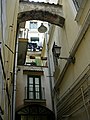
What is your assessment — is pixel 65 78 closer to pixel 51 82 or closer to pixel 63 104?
pixel 63 104

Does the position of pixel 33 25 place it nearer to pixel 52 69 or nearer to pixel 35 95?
pixel 52 69

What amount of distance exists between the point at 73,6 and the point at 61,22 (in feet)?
5.93

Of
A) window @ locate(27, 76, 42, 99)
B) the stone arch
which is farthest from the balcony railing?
the stone arch

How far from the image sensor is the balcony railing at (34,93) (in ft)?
41.9

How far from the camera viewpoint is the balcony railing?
1277 cm

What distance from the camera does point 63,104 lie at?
1047 centimetres

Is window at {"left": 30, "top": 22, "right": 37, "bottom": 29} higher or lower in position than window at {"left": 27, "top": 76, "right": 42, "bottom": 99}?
higher

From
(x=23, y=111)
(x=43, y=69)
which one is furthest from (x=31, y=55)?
(x=23, y=111)

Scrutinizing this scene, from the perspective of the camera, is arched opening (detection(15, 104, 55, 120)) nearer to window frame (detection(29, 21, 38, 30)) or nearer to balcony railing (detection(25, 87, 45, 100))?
balcony railing (detection(25, 87, 45, 100))

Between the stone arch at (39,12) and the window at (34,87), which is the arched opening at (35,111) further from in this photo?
the stone arch at (39,12)

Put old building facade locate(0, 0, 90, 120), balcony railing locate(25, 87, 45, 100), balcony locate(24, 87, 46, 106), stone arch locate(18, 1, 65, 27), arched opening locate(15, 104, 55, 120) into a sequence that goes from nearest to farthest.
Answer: old building facade locate(0, 0, 90, 120) → stone arch locate(18, 1, 65, 27) → arched opening locate(15, 104, 55, 120) → balcony locate(24, 87, 46, 106) → balcony railing locate(25, 87, 45, 100)

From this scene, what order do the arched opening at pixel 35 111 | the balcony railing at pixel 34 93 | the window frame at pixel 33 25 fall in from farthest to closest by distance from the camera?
1. the window frame at pixel 33 25
2. the balcony railing at pixel 34 93
3. the arched opening at pixel 35 111

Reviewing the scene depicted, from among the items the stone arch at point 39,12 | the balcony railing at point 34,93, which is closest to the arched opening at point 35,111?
the balcony railing at point 34,93

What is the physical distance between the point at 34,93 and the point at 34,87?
44cm
